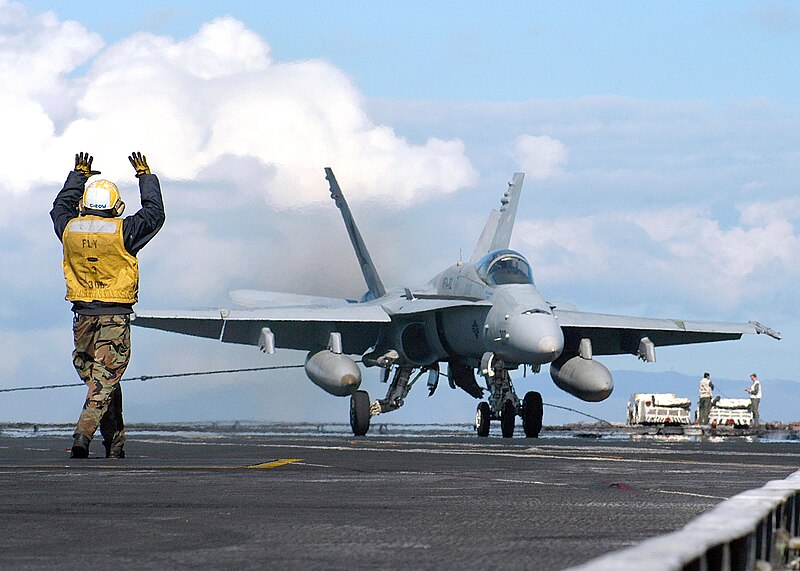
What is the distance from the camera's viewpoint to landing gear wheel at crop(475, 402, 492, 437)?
24.7 meters

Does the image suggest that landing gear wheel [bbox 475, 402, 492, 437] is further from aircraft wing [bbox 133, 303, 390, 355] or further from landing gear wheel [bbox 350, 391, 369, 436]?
aircraft wing [bbox 133, 303, 390, 355]

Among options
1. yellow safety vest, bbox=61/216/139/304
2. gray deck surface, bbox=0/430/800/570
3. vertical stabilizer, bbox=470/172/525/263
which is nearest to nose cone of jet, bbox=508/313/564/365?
vertical stabilizer, bbox=470/172/525/263

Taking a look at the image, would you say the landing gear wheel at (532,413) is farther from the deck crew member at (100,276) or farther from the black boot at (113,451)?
the deck crew member at (100,276)

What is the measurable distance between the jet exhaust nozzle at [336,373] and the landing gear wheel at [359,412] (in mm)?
503

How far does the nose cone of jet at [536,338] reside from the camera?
71.4ft

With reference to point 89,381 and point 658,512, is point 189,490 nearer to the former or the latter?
point 658,512

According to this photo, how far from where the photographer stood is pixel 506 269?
76.9 ft

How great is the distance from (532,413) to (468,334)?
5.75ft

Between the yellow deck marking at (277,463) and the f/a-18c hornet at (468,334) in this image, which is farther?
the f/a-18c hornet at (468,334)

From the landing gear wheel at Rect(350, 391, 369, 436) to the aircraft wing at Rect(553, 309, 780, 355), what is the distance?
3.83 meters

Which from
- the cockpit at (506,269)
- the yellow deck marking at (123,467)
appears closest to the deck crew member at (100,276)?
the yellow deck marking at (123,467)

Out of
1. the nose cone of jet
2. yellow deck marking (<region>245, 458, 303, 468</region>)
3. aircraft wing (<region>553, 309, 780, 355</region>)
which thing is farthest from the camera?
aircraft wing (<region>553, 309, 780, 355</region>)

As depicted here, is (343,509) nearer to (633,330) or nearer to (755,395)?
(633,330)

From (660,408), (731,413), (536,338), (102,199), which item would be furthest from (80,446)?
(731,413)
